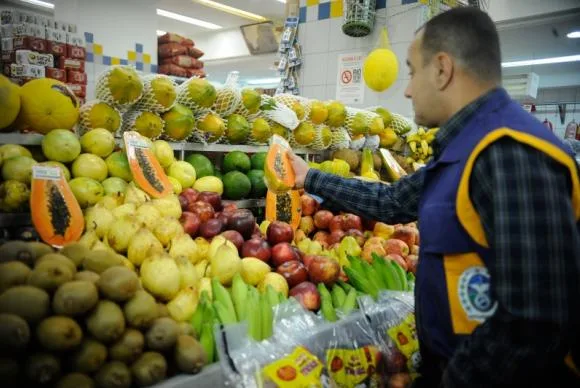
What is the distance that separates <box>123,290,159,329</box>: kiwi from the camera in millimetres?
1375

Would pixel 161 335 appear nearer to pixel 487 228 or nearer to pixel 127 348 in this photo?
pixel 127 348

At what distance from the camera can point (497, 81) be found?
138cm

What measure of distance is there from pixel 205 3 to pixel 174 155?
981cm

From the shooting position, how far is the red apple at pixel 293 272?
2156 millimetres

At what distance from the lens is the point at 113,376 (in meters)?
1.25

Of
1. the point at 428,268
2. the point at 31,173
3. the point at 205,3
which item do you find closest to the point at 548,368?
the point at 428,268

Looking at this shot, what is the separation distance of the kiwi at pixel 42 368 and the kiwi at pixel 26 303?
10 centimetres

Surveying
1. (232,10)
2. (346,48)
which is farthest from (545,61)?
(346,48)

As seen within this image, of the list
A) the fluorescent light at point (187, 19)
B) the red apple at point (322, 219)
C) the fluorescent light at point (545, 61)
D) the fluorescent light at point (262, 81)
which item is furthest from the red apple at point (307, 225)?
the fluorescent light at point (262, 81)

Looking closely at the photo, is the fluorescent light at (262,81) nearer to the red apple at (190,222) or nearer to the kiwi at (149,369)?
the red apple at (190,222)

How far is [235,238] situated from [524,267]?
4.92ft

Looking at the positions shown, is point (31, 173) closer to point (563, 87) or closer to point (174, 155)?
point (174, 155)

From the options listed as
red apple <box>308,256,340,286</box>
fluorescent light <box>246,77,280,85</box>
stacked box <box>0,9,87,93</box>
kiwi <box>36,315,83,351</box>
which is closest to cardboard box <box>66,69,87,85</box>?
stacked box <box>0,9,87,93</box>

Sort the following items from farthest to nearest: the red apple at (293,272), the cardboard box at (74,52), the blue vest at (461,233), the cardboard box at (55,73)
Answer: the cardboard box at (74,52), the cardboard box at (55,73), the red apple at (293,272), the blue vest at (461,233)
